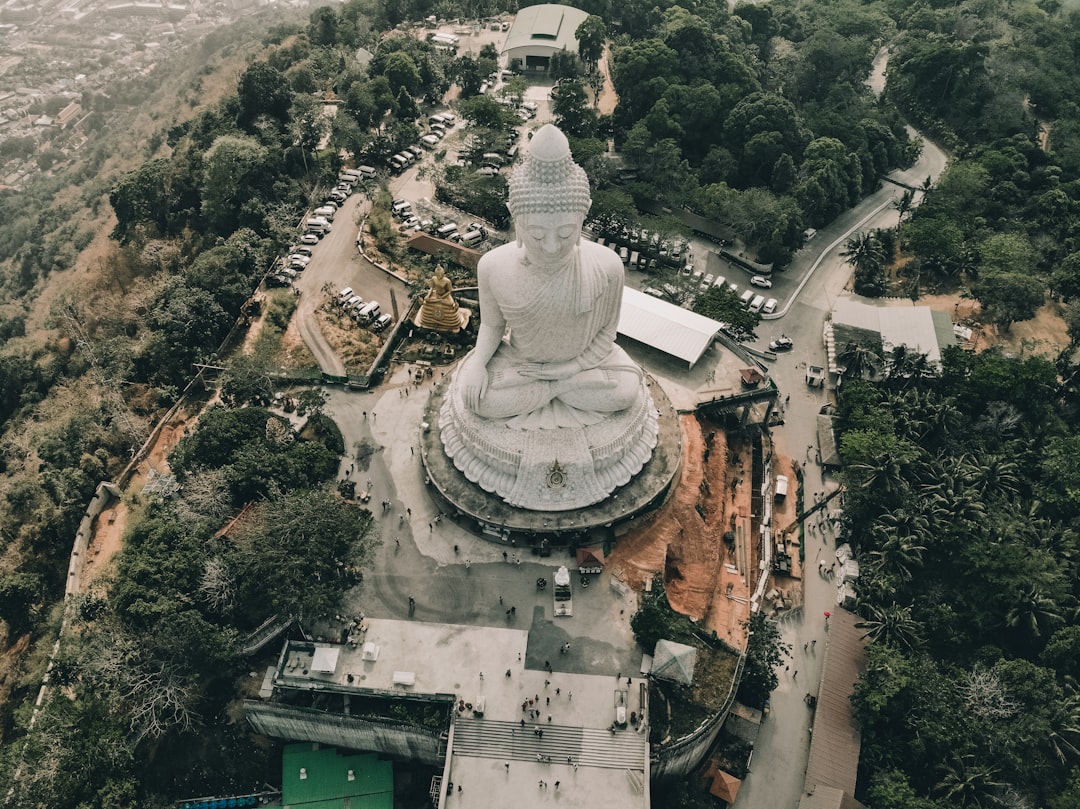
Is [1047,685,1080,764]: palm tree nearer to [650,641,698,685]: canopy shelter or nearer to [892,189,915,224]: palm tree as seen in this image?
[650,641,698,685]: canopy shelter

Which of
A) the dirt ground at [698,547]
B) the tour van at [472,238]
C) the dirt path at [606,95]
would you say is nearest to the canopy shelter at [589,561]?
the dirt ground at [698,547]

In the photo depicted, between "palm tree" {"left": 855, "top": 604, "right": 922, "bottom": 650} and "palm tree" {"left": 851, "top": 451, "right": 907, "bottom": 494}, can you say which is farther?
"palm tree" {"left": 851, "top": 451, "right": 907, "bottom": 494}

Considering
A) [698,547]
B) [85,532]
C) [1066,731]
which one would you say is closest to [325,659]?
[85,532]

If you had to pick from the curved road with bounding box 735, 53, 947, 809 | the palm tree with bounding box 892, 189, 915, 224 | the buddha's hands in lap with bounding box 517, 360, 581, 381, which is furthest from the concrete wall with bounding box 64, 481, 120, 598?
the palm tree with bounding box 892, 189, 915, 224

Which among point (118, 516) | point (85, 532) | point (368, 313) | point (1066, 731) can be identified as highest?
point (368, 313)

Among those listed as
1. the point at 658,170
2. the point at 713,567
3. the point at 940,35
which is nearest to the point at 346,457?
the point at 713,567

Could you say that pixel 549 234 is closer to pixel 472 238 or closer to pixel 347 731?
pixel 347 731

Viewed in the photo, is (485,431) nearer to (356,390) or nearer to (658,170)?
(356,390)
